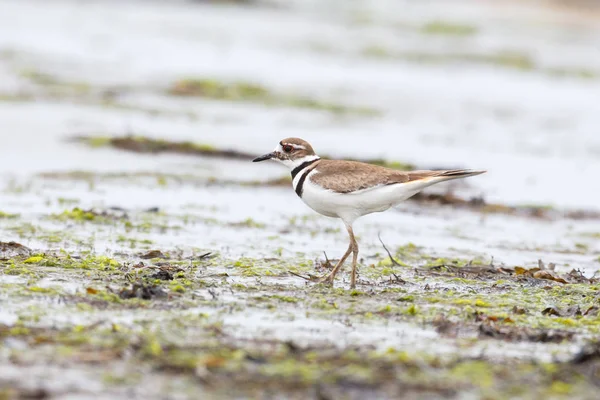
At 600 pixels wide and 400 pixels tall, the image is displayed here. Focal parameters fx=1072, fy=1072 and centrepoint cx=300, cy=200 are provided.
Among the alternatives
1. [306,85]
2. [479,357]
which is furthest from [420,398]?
[306,85]

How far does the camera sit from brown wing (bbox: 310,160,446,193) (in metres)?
8.12

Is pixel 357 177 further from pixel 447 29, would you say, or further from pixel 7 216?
pixel 447 29

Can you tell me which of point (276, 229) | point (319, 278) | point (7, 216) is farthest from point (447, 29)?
point (319, 278)

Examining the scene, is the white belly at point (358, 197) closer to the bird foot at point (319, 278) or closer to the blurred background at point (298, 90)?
the bird foot at point (319, 278)

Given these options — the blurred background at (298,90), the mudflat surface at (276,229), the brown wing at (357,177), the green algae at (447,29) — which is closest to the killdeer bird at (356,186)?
the brown wing at (357,177)

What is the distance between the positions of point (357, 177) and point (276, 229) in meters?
2.55

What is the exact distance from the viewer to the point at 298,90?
857 inches

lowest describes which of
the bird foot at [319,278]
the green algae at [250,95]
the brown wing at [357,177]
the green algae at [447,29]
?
the bird foot at [319,278]

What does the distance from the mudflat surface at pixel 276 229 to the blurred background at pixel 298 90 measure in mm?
90

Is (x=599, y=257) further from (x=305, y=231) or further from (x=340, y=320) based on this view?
(x=340, y=320)

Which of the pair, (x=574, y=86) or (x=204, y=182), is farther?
(x=574, y=86)

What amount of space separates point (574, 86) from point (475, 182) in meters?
11.9

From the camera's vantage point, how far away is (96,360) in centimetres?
554

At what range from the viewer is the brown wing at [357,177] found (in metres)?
8.12
